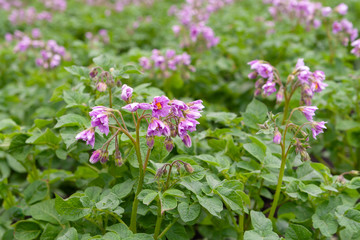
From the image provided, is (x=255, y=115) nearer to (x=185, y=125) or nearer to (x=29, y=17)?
(x=185, y=125)

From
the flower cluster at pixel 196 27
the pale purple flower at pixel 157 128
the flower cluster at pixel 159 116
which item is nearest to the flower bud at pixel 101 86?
the flower cluster at pixel 159 116

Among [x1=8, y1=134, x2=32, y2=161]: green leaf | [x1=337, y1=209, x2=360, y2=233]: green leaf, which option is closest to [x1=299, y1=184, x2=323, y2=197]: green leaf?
[x1=337, y1=209, x2=360, y2=233]: green leaf

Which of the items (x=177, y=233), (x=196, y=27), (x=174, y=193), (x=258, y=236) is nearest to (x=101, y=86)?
(x=174, y=193)

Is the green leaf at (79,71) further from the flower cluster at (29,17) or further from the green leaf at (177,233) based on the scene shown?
the flower cluster at (29,17)

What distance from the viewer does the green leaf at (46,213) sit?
232cm

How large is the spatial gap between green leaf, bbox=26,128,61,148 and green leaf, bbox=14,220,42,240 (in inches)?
18.1

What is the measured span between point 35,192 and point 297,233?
1607 mm

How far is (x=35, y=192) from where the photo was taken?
8.54ft

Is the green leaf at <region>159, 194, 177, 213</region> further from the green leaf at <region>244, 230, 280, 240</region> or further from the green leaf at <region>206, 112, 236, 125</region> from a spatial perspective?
the green leaf at <region>206, 112, 236, 125</region>

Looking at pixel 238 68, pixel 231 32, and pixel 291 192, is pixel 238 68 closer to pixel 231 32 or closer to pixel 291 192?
pixel 231 32

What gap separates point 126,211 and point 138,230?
0.48 ft

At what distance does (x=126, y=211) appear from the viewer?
220 cm

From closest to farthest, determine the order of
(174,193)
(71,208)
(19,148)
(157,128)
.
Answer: (157,128), (174,193), (71,208), (19,148)

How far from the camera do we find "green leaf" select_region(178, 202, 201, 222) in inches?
74.7
